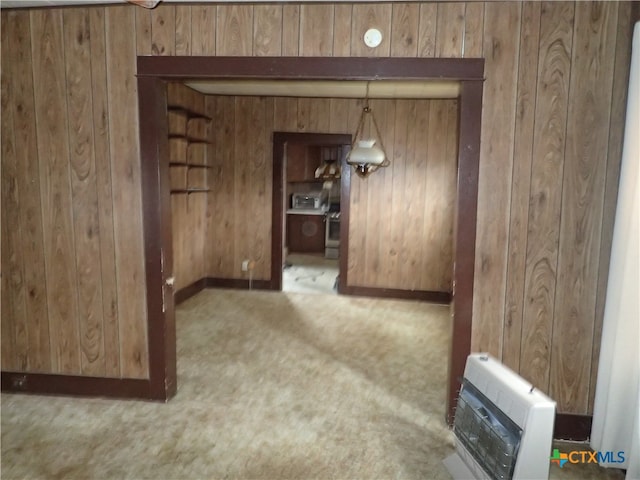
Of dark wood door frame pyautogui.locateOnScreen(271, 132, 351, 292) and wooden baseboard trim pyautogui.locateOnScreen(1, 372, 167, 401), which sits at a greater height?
dark wood door frame pyautogui.locateOnScreen(271, 132, 351, 292)

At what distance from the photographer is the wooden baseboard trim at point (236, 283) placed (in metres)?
5.76

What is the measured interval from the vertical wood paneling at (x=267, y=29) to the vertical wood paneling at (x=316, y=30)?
124mm

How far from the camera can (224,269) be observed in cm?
583

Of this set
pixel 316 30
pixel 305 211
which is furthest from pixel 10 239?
pixel 305 211

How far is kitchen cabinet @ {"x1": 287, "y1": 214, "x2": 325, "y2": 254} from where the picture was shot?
328 inches

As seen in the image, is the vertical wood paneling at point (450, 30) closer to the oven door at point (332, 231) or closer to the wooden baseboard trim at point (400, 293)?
the wooden baseboard trim at point (400, 293)

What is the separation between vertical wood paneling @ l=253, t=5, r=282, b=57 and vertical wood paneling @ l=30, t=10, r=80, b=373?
113cm

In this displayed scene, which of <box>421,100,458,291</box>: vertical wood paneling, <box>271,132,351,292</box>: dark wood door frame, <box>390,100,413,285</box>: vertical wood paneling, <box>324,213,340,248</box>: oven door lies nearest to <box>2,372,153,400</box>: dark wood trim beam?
<box>271,132,351,292</box>: dark wood door frame

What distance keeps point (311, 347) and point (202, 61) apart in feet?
7.71

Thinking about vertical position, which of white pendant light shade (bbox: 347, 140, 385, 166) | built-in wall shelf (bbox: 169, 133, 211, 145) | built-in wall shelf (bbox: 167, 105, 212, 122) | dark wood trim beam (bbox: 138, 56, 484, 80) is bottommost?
white pendant light shade (bbox: 347, 140, 385, 166)

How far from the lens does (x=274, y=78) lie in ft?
8.35

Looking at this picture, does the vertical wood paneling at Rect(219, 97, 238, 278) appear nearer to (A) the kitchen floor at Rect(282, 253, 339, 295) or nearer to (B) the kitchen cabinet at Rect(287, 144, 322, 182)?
(A) the kitchen floor at Rect(282, 253, 339, 295)

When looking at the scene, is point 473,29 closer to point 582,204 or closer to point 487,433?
point 582,204

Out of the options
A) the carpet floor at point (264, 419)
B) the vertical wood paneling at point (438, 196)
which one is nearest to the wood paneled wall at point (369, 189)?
the vertical wood paneling at point (438, 196)
